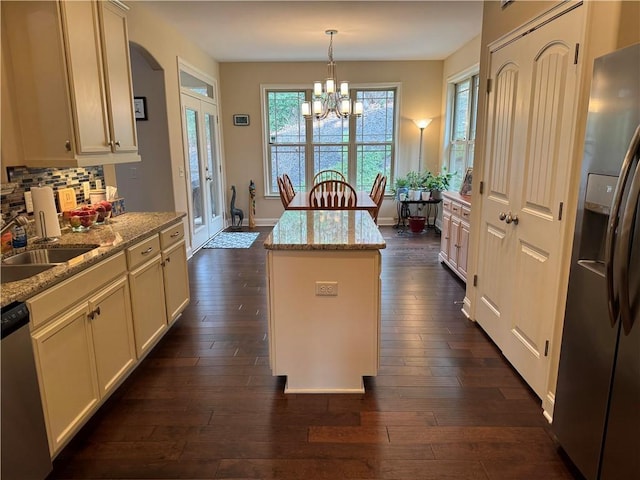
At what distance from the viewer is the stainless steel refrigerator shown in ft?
4.45

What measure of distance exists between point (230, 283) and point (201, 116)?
283cm

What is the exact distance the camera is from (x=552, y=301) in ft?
6.97

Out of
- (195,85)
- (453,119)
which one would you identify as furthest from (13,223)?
(453,119)

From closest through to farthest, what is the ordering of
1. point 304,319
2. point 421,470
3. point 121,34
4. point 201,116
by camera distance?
1. point 421,470
2. point 304,319
3. point 121,34
4. point 201,116

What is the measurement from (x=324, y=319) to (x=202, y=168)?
4246 mm

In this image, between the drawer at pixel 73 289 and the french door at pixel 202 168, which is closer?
the drawer at pixel 73 289

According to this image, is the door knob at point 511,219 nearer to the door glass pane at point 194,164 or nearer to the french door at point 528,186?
the french door at point 528,186

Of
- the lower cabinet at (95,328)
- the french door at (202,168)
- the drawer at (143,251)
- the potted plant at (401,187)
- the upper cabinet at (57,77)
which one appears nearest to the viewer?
the lower cabinet at (95,328)

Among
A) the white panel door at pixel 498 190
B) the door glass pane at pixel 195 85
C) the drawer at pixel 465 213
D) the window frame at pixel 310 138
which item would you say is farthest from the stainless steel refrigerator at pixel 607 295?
the window frame at pixel 310 138

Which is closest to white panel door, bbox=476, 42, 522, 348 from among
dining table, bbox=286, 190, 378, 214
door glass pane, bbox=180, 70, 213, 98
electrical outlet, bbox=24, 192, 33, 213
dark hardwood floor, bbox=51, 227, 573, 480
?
dark hardwood floor, bbox=51, 227, 573, 480

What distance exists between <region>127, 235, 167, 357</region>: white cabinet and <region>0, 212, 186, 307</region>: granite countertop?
85 mm

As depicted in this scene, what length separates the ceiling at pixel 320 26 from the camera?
4.04 metres

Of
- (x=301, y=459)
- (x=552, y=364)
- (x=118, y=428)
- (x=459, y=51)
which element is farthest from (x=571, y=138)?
(x=459, y=51)

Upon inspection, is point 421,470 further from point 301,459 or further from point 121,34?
point 121,34
